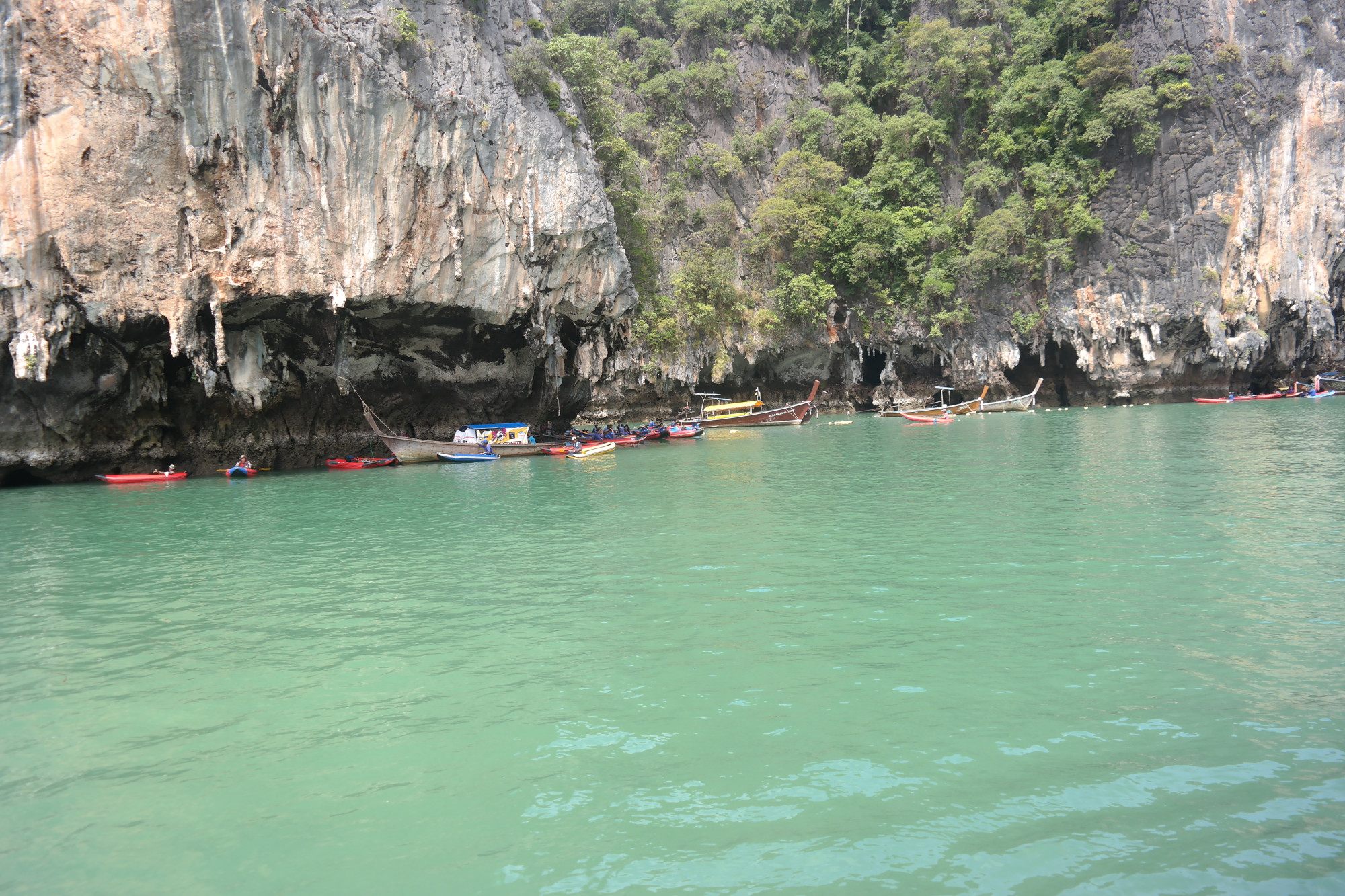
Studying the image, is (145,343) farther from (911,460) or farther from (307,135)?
(911,460)

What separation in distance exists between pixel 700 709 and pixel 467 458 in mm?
23937

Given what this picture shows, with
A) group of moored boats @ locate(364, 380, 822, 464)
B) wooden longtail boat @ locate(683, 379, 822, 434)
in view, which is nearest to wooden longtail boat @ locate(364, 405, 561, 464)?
group of moored boats @ locate(364, 380, 822, 464)

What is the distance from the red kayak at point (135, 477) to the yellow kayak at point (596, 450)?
1265 centimetres

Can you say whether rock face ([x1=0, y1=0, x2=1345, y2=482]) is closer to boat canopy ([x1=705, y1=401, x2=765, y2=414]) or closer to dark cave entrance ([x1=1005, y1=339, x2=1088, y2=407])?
boat canopy ([x1=705, y1=401, x2=765, y2=414])

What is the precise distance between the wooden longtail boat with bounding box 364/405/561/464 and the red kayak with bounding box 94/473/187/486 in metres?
6.16

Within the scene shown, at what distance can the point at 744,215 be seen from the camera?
1818 inches

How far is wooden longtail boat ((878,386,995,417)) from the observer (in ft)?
129

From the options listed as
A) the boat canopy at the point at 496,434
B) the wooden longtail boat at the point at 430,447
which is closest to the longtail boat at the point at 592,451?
the wooden longtail boat at the point at 430,447

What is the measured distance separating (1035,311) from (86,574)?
144ft

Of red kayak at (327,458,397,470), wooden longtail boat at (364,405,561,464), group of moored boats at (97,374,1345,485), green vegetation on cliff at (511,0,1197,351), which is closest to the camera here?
red kayak at (327,458,397,470)

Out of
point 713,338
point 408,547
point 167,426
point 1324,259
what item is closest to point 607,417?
point 713,338

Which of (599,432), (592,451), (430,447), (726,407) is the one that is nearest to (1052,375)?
(726,407)

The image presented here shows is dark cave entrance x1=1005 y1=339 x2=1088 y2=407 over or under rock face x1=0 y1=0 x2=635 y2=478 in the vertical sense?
under

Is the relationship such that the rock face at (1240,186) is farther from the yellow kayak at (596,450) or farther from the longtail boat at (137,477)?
the longtail boat at (137,477)
